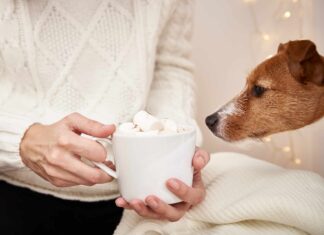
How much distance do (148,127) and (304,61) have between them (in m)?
0.35

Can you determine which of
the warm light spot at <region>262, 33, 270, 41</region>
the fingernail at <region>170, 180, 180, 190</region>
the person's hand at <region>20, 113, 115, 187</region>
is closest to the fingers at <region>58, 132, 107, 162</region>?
the person's hand at <region>20, 113, 115, 187</region>

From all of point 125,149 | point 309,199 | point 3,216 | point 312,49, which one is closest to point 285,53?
point 312,49

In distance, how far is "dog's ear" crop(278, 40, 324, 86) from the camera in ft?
2.15

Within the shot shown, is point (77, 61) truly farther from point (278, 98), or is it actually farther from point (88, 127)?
point (278, 98)

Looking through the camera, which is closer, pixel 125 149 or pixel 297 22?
pixel 125 149

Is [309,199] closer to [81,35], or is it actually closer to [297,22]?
[297,22]

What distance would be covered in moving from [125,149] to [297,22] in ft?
1.61

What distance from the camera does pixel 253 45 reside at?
0.84 m

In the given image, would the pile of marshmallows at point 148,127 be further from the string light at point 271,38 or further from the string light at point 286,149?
the string light at point 286,149

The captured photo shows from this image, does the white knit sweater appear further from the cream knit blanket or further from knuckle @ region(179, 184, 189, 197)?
knuckle @ region(179, 184, 189, 197)

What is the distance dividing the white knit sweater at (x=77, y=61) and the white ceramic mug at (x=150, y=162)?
24cm

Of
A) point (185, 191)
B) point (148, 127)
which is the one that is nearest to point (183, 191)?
point (185, 191)

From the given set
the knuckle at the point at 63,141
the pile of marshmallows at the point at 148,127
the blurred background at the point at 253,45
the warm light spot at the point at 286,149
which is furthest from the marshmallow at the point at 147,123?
the warm light spot at the point at 286,149

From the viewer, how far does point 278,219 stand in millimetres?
600
